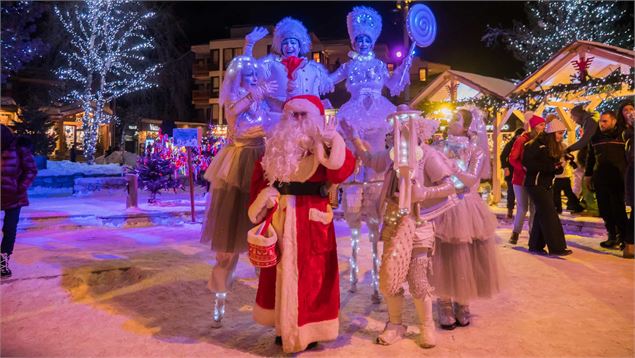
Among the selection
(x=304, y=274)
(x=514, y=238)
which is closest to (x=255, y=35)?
(x=304, y=274)

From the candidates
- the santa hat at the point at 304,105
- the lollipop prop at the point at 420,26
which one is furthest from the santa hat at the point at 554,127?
the santa hat at the point at 304,105

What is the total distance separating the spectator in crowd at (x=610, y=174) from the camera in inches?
269

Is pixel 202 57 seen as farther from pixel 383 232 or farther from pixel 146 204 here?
pixel 383 232

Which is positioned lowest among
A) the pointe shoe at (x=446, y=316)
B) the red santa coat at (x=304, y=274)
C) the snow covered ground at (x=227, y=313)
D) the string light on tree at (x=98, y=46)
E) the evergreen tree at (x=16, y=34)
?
the snow covered ground at (x=227, y=313)

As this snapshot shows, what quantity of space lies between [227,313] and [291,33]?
280cm

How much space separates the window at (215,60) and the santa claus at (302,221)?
41.5 metres

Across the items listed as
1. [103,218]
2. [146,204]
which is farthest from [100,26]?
[103,218]

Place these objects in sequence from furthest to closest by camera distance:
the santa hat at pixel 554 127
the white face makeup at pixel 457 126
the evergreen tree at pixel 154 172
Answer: the evergreen tree at pixel 154 172
the santa hat at pixel 554 127
the white face makeup at pixel 457 126

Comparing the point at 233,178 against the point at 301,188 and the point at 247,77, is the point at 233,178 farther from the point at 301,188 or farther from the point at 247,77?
the point at 247,77

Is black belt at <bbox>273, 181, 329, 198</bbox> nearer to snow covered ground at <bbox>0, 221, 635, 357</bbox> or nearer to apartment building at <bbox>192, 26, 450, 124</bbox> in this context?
snow covered ground at <bbox>0, 221, 635, 357</bbox>

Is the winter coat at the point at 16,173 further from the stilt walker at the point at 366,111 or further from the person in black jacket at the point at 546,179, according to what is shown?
the person in black jacket at the point at 546,179

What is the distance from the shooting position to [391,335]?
351cm

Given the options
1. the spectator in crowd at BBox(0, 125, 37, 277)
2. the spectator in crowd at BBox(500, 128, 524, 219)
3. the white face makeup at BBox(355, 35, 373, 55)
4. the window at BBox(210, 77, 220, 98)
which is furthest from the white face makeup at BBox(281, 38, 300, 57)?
the window at BBox(210, 77, 220, 98)

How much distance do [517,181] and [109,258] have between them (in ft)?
21.1
